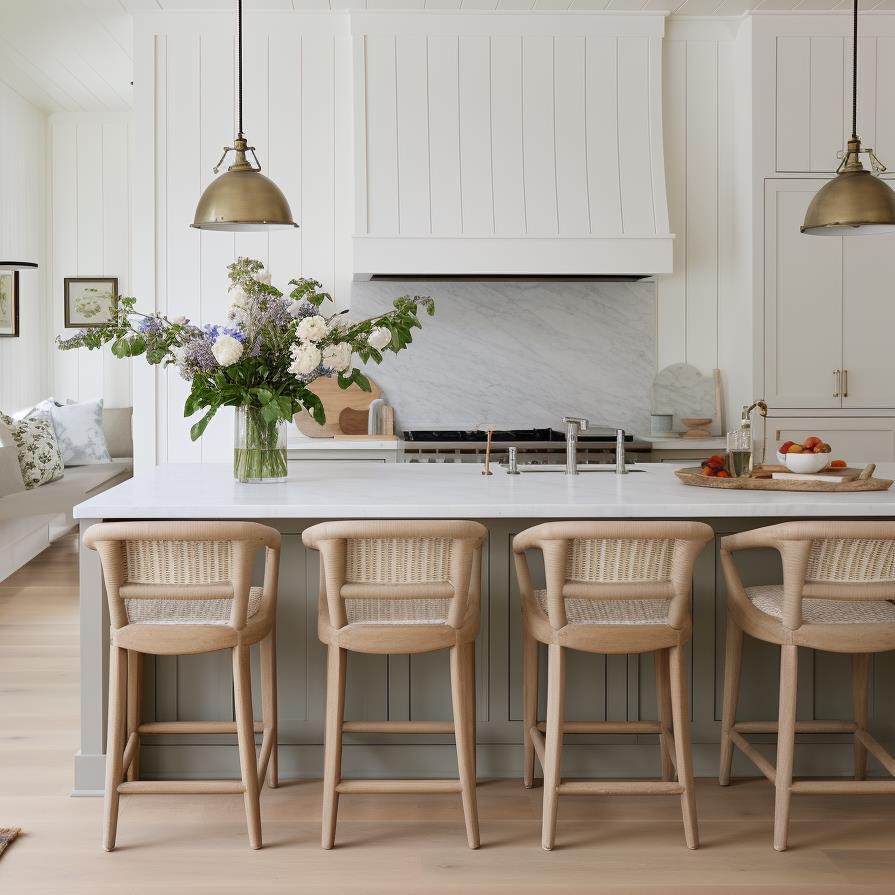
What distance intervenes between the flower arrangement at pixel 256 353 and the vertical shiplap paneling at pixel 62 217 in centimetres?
500

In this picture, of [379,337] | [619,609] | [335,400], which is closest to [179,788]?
[619,609]

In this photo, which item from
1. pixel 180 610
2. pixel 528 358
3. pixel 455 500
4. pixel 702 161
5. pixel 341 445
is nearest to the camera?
pixel 180 610

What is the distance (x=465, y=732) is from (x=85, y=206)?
6421 millimetres

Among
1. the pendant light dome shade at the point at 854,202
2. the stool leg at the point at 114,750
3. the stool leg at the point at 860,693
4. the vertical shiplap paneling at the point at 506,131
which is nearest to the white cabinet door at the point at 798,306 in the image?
the vertical shiplap paneling at the point at 506,131

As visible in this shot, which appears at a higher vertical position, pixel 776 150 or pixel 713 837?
pixel 776 150

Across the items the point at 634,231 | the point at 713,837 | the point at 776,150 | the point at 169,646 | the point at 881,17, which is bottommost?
the point at 713,837

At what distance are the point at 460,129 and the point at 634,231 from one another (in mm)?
1010

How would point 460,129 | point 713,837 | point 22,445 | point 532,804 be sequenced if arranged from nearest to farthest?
point 713,837, point 532,804, point 460,129, point 22,445

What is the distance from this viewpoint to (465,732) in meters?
2.48

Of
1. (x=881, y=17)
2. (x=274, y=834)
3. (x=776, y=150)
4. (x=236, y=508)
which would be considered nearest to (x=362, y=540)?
(x=236, y=508)

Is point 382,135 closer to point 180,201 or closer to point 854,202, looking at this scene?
point 180,201

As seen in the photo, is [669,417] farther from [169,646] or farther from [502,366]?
[169,646]

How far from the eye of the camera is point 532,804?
2.79m

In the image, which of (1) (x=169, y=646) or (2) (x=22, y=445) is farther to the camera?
(2) (x=22, y=445)
